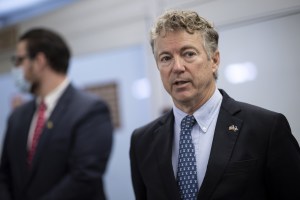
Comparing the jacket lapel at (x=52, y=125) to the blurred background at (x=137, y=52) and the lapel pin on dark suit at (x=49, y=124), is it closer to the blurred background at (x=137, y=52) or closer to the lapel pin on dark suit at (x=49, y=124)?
the lapel pin on dark suit at (x=49, y=124)

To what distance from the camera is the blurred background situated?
1282 mm

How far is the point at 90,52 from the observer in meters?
3.05

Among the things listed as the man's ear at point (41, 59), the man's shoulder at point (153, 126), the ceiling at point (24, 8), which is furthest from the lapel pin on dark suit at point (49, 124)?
the ceiling at point (24, 8)

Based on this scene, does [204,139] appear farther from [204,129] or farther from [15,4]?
[15,4]

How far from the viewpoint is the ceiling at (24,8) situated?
3.28 metres

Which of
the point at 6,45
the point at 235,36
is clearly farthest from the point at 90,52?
the point at 235,36

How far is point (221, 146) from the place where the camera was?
1139mm

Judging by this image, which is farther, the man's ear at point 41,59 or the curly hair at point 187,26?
the man's ear at point 41,59

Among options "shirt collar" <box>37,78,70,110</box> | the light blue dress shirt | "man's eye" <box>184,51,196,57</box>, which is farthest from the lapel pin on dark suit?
"man's eye" <box>184,51,196,57</box>

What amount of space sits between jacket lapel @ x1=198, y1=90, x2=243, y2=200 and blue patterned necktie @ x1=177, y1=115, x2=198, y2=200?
0.06 metres

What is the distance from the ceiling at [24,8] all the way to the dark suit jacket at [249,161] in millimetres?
2321

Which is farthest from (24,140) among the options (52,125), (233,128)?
(233,128)

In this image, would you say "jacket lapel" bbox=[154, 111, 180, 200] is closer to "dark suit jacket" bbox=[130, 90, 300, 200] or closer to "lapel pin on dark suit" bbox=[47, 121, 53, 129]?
"dark suit jacket" bbox=[130, 90, 300, 200]

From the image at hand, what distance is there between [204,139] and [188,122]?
78 mm
